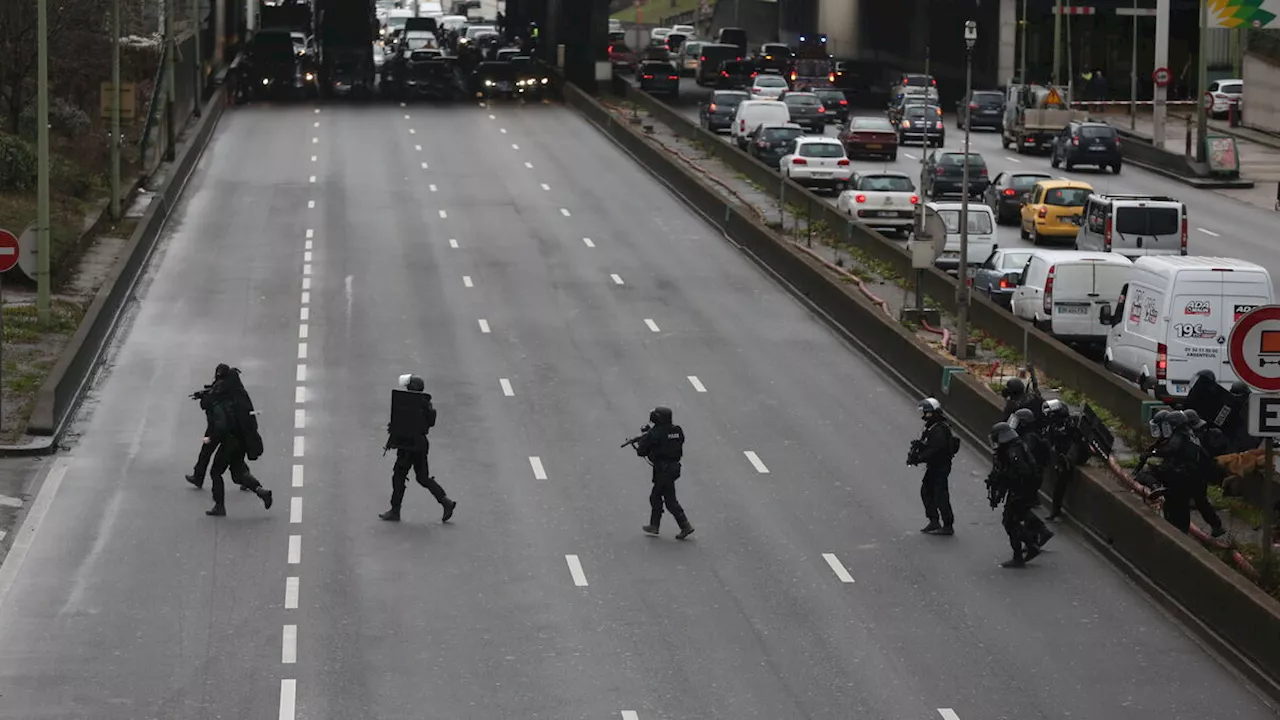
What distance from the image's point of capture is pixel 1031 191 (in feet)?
164

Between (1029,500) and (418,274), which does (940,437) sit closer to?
(1029,500)

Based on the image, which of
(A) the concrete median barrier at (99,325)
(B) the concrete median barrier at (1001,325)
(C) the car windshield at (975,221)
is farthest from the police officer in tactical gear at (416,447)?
(C) the car windshield at (975,221)

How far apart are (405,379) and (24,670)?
6.27 metres

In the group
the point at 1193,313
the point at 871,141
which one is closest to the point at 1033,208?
the point at 871,141

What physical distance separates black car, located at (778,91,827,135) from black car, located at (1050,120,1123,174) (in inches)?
452

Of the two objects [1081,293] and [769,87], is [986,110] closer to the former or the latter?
[769,87]

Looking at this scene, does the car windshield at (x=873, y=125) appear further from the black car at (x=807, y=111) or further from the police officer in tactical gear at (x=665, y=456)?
the police officer in tactical gear at (x=665, y=456)

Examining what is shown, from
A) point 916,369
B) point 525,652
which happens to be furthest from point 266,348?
point 525,652

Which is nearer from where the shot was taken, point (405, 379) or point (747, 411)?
point (405, 379)

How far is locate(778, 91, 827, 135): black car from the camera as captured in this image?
73375 millimetres

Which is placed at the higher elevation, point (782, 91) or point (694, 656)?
point (782, 91)

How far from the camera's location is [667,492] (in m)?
23.0

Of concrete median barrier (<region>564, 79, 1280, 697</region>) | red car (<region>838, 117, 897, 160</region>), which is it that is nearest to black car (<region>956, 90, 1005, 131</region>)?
red car (<region>838, 117, 897, 160</region>)

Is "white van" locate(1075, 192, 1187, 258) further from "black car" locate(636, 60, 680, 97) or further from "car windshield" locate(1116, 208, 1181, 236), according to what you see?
"black car" locate(636, 60, 680, 97)
